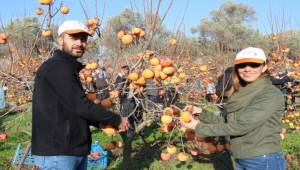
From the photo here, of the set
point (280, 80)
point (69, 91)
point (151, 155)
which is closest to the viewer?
point (69, 91)

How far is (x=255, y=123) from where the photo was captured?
237cm

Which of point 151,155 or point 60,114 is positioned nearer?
point 60,114

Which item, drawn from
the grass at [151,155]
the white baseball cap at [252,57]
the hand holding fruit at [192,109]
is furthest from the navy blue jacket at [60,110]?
the grass at [151,155]

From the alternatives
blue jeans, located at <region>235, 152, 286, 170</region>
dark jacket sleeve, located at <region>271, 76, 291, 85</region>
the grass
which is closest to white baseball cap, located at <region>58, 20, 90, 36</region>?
blue jeans, located at <region>235, 152, 286, 170</region>

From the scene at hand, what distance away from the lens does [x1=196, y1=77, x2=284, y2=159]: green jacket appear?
7.79ft

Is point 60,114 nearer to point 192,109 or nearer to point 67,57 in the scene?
point 67,57

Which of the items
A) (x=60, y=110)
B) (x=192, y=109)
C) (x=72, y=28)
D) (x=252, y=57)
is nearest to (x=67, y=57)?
(x=72, y=28)

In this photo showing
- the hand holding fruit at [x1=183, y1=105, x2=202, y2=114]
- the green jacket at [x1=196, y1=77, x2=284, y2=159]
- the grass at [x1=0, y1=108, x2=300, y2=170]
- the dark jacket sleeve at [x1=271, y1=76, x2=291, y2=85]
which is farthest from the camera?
the dark jacket sleeve at [x1=271, y1=76, x2=291, y2=85]

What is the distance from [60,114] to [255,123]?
1.22 m

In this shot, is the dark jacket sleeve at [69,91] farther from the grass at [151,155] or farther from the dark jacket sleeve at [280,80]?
the dark jacket sleeve at [280,80]

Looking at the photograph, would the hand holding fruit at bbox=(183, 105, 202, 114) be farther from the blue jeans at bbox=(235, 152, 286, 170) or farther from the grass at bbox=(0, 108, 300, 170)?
the grass at bbox=(0, 108, 300, 170)

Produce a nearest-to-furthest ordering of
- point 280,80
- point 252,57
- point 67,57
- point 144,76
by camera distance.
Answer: point 67,57 < point 252,57 < point 144,76 < point 280,80

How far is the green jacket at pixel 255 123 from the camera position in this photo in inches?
93.4

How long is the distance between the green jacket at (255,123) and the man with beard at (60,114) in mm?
805
